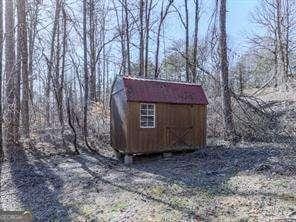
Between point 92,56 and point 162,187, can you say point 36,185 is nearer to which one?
point 162,187

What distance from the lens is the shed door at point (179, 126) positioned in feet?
45.4

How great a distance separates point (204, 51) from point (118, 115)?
13.7m

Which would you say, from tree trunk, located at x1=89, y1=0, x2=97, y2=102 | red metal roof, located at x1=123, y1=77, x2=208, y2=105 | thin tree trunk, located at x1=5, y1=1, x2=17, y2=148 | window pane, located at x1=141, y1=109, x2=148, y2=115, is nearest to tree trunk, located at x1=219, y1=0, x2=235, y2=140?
red metal roof, located at x1=123, y1=77, x2=208, y2=105

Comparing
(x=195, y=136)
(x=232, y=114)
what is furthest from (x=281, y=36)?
(x=195, y=136)

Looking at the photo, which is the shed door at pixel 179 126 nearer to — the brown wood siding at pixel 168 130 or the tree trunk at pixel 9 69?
the brown wood siding at pixel 168 130

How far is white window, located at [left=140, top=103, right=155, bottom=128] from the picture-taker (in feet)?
43.4

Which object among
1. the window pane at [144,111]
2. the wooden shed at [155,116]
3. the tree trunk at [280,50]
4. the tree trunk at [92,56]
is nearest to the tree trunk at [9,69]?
the wooden shed at [155,116]

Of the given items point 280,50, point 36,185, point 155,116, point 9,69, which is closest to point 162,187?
point 36,185

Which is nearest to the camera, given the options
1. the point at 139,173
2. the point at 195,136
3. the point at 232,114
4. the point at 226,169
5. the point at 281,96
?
the point at 226,169

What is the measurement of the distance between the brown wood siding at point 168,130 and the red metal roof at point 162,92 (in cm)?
20

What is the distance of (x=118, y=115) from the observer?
543 inches

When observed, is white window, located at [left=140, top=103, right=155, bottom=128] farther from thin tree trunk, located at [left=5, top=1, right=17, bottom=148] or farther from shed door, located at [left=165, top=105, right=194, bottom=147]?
thin tree trunk, located at [left=5, top=1, right=17, bottom=148]

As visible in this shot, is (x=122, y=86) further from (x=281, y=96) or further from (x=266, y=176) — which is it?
(x=281, y=96)

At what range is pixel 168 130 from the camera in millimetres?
13805
